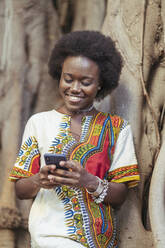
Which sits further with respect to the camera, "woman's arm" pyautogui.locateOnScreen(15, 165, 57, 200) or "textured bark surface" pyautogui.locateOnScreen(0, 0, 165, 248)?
"textured bark surface" pyautogui.locateOnScreen(0, 0, 165, 248)

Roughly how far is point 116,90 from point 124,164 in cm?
61

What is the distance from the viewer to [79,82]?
228cm

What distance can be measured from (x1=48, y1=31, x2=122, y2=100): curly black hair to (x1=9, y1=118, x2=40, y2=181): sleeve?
43 cm

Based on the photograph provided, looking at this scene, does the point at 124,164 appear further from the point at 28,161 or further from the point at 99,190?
the point at 28,161

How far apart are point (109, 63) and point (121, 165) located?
529mm

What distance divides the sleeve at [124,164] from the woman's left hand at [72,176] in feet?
0.69

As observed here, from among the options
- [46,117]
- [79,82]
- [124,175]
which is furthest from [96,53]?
A: [124,175]

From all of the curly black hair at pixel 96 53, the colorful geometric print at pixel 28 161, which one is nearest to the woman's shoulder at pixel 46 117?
the colorful geometric print at pixel 28 161

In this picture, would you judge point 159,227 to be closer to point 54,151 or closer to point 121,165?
point 121,165

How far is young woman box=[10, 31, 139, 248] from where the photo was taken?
6.79ft

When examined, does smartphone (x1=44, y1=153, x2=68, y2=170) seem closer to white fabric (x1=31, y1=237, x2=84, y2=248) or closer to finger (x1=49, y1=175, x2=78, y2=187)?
finger (x1=49, y1=175, x2=78, y2=187)

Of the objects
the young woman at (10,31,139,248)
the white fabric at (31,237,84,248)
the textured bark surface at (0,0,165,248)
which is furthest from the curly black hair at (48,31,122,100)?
the white fabric at (31,237,84,248)

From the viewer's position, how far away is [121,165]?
222 centimetres

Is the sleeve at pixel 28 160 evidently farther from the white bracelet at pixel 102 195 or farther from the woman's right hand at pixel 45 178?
the white bracelet at pixel 102 195
